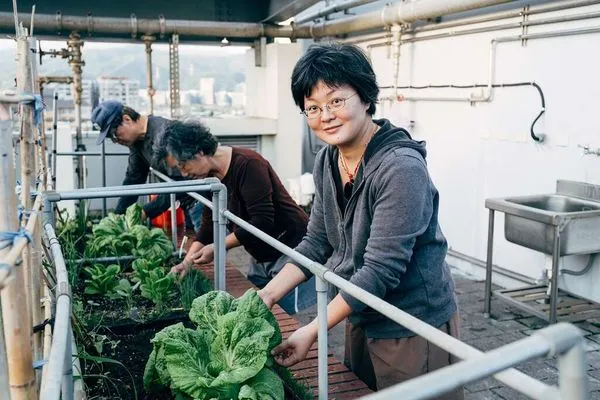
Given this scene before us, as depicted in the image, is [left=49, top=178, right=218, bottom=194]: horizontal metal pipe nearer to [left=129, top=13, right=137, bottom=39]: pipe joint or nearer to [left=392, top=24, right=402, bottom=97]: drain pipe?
[left=392, top=24, right=402, bottom=97]: drain pipe

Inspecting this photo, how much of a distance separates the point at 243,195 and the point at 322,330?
5.31 feet

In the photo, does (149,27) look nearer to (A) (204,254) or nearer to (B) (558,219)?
(A) (204,254)

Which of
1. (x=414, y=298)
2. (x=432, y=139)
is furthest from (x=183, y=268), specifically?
(x=432, y=139)

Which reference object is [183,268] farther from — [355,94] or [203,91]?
[203,91]

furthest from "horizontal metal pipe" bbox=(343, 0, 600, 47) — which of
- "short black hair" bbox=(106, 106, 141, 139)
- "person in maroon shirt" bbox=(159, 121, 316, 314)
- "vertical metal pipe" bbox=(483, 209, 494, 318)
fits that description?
"short black hair" bbox=(106, 106, 141, 139)

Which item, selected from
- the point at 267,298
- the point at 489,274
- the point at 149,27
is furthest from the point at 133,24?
the point at 267,298

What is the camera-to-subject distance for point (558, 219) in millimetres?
4566

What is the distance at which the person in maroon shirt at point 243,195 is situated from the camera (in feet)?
11.1

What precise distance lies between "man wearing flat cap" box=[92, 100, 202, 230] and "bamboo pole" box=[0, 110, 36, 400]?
2959 millimetres

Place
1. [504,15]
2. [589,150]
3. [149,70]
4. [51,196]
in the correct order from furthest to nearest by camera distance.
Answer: [149,70], [504,15], [589,150], [51,196]

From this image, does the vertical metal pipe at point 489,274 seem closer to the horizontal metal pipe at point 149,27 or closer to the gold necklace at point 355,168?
the gold necklace at point 355,168

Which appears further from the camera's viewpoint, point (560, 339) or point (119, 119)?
point (119, 119)

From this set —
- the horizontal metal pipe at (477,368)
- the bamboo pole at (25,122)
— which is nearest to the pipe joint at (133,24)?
the bamboo pole at (25,122)

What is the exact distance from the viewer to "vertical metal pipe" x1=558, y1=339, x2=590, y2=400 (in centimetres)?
87
